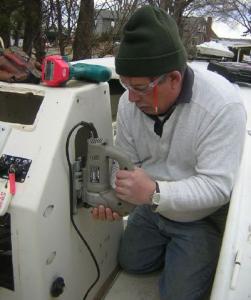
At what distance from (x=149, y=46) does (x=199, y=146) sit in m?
0.43

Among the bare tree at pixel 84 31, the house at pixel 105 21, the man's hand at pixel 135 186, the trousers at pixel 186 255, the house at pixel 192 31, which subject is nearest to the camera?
the man's hand at pixel 135 186

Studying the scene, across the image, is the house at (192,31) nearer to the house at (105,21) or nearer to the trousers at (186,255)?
the house at (105,21)

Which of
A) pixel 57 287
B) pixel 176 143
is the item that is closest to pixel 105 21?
pixel 176 143

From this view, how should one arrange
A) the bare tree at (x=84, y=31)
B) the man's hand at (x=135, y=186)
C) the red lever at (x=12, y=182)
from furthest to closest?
the bare tree at (x=84, y=31), the man's hand at (x=135, y=186), the red lever at (x=12, y=182)

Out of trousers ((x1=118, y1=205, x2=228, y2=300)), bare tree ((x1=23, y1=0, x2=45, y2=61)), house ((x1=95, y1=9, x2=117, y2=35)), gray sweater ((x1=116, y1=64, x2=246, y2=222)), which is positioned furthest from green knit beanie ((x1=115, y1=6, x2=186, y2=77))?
house ((x1=95, y1=9, x2=117, y2=35))

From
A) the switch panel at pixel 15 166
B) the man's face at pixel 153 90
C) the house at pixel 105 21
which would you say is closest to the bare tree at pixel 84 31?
Result: the house at pixel 105 21

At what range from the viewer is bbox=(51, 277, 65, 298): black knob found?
57.8 inches

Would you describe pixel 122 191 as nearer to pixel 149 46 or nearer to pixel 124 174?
pixel 124 174

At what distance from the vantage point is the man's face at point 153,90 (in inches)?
57.5

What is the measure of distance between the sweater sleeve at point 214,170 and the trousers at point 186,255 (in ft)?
1.05

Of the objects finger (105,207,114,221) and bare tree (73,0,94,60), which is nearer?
finger (105,207,114,221)

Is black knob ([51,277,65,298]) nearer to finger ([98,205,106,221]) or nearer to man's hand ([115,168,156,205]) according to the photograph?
finger ([98,205,106,221])

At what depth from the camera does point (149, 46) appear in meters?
1.40

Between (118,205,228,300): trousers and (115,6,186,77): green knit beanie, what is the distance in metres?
0.75
